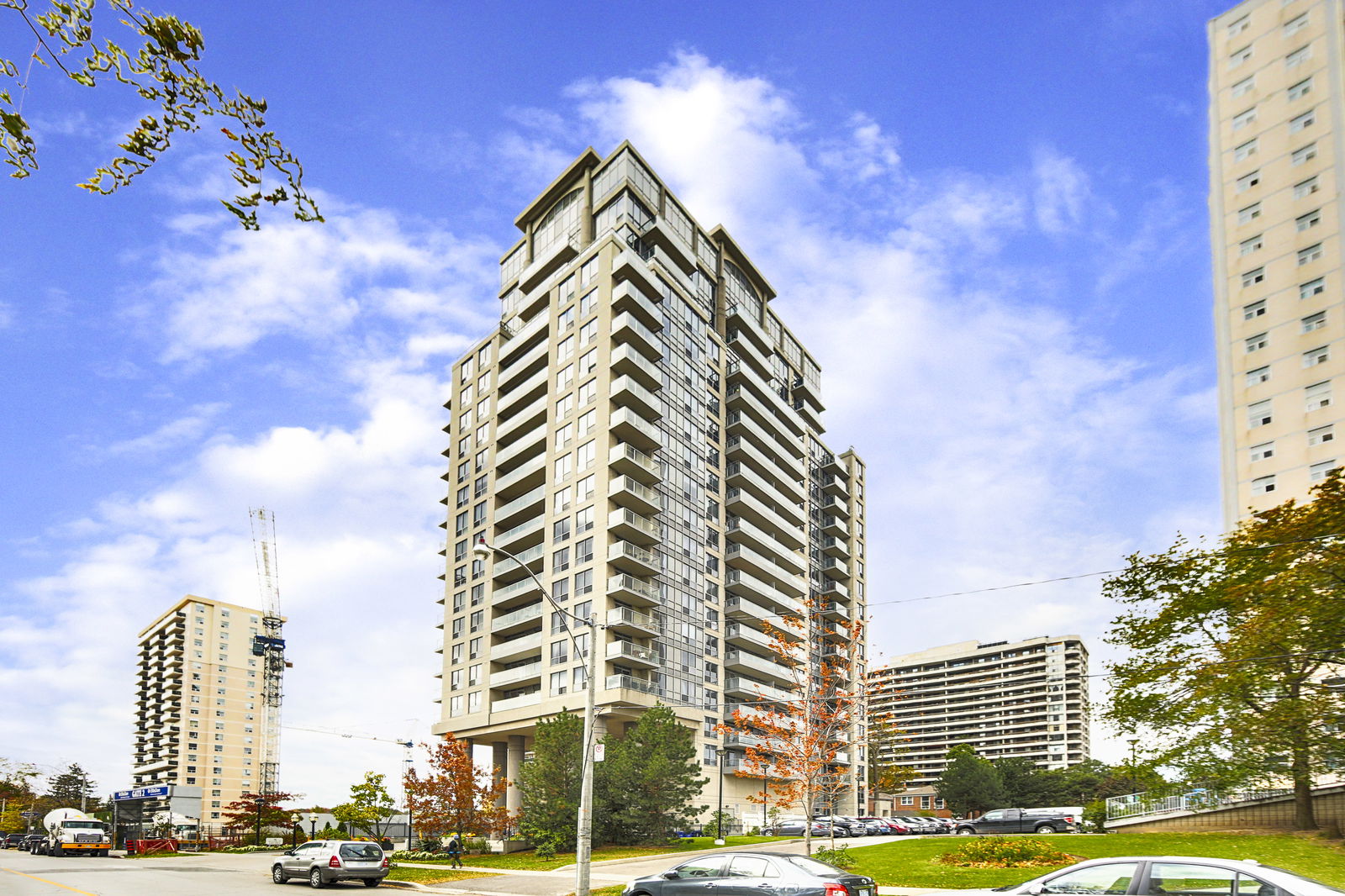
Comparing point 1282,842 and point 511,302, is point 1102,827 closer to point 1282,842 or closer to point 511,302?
point 1282,842

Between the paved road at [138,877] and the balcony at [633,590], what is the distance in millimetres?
26208

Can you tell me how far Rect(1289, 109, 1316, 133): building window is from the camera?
53.3 meters

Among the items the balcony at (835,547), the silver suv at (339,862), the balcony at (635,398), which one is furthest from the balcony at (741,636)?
the silver suv at (339,862)

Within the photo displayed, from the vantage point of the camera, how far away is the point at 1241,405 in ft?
176

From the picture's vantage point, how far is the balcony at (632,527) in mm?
68750

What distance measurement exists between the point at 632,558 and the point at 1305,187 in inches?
1792

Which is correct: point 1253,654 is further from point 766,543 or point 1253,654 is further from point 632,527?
point 766,543

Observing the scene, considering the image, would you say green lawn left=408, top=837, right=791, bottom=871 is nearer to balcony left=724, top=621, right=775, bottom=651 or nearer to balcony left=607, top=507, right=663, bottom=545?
balcony left=607, top=507, right=663, bottom=545

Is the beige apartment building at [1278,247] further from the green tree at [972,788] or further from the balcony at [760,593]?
the green tree at [972,788]

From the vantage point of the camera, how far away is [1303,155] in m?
53.4

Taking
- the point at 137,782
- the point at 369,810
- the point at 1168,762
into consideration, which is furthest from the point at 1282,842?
the point at 137,782

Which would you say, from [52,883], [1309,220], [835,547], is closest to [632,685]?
[52,883]

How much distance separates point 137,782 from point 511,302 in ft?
433

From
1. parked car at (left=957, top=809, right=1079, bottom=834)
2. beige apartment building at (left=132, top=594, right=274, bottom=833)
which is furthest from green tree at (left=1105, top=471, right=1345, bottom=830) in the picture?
beige apartment building at (left=132, top=594, right=274, bottom=833)
